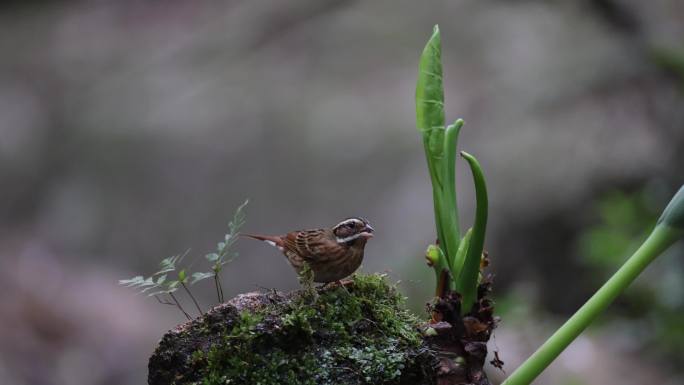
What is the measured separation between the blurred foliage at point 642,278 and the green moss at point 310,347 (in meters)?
3.89

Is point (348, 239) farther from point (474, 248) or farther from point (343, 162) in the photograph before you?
point (343, 162)

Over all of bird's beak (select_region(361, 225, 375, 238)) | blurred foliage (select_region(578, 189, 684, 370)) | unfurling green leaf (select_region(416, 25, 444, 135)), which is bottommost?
blurred foliage (select_region(578, 189, 684, 370))

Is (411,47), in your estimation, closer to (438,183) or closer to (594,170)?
(594,170)

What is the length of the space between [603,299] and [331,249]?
0.73 metres

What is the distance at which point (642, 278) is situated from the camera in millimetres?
6344

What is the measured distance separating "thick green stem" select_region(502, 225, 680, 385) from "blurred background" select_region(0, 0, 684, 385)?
10.7 ft

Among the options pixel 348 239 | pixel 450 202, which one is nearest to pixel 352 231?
pixel 348 239

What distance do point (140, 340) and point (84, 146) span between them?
2.09 m

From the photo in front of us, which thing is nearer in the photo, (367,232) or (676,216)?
(676,216)

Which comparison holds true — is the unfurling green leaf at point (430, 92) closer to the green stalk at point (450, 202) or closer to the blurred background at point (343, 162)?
the green stalk at point (450, 202)

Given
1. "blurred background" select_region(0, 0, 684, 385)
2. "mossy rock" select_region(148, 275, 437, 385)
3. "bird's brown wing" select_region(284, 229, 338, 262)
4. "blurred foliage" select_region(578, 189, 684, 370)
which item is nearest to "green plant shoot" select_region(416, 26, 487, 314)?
"mossy rock" select_region(148, 275, 437, 385)

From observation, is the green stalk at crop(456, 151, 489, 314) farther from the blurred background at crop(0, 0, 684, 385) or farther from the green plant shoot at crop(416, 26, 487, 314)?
the blurred background at crop(0, 0, 684, 385)

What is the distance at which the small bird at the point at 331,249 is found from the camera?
2.37 meters

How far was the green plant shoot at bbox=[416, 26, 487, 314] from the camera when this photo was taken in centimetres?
225
